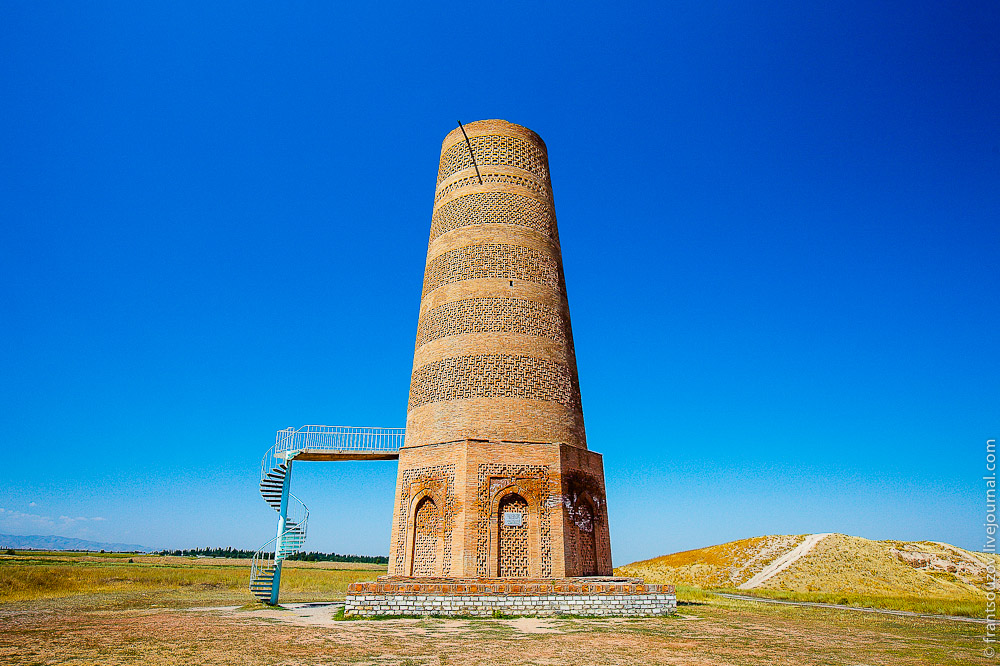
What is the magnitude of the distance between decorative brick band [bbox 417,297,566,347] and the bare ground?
277 inches

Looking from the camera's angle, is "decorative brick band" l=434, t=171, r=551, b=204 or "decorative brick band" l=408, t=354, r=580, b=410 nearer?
"decorative brick band" l=408, t=354, r=580, b=410

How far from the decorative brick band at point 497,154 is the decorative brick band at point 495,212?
1.11 metres

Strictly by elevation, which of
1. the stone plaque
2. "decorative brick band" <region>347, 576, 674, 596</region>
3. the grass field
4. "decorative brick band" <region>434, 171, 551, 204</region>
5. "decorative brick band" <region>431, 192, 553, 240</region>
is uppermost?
"decorative brick band" <region>434, 171, 551, 204</region>

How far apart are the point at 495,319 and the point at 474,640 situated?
8341mm

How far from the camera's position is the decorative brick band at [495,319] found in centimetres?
1603

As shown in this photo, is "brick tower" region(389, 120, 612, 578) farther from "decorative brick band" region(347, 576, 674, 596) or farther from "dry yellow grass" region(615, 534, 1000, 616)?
"dry yellow grass" region(615, 534, 1000, 616)

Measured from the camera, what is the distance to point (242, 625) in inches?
449

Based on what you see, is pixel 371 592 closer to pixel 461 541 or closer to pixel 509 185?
pixel 461 541

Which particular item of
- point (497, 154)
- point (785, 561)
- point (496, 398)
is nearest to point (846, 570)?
point (785, 561)

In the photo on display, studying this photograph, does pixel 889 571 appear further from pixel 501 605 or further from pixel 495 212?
pixel 495 212

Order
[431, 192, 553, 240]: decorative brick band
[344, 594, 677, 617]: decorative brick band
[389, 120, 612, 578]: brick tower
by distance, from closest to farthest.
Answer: [344, 594, 677, 617]: decorative brick band
[389, 120, 612, 578]: brick tower
[431, 192, 553, 240]: decorative brick band

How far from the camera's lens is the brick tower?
1399cm

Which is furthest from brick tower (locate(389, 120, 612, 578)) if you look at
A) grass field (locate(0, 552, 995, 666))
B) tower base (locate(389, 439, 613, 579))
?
grass field (locate(0, 552, 995, 666))

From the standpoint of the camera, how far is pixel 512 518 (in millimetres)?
14117
